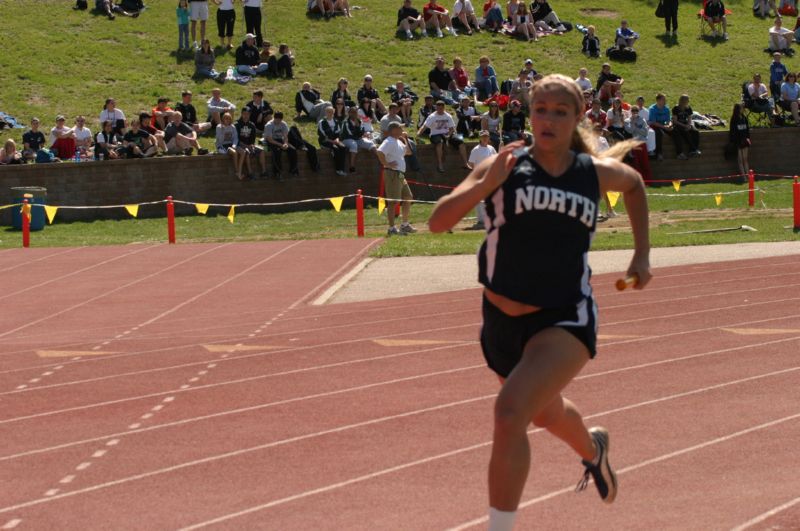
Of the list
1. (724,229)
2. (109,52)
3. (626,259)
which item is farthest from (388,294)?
(109,52)

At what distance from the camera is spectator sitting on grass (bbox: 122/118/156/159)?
25642 millimetres

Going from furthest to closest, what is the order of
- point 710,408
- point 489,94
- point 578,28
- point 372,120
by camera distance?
point 578,28 < point 489,94 < point 372,120 < point 710,408

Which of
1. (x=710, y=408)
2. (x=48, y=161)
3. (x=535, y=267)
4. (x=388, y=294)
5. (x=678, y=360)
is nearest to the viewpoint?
(x=535, y=267)

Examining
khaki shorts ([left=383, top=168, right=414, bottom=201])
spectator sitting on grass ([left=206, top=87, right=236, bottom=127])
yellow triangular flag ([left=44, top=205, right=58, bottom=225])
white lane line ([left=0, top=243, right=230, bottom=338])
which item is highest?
spectator sitting on grass ([left=206, top=87, right=236, bottom=127])

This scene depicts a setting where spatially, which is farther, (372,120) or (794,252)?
(372,120)

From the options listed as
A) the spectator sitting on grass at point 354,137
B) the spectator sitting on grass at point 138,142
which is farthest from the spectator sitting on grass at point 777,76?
the spectator sitting on grass at point 138,142

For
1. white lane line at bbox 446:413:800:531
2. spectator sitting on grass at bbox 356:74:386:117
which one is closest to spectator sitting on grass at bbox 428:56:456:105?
spectator sitting on grass at bbox 356:74:386:117

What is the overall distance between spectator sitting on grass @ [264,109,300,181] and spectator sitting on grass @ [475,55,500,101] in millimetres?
5560

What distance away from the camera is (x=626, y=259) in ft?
57.1

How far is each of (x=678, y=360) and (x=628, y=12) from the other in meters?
30.8

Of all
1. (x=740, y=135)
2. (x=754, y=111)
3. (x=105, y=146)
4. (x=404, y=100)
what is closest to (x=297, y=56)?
(x=404, y=100)

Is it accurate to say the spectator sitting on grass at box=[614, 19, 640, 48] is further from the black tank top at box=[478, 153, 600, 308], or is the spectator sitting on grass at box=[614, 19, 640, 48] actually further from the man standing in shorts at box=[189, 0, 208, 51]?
the black tank top at box=[478, 153, 600, 308]

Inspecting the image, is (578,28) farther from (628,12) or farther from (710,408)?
(710,408)

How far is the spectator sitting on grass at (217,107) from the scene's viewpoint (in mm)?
26750
